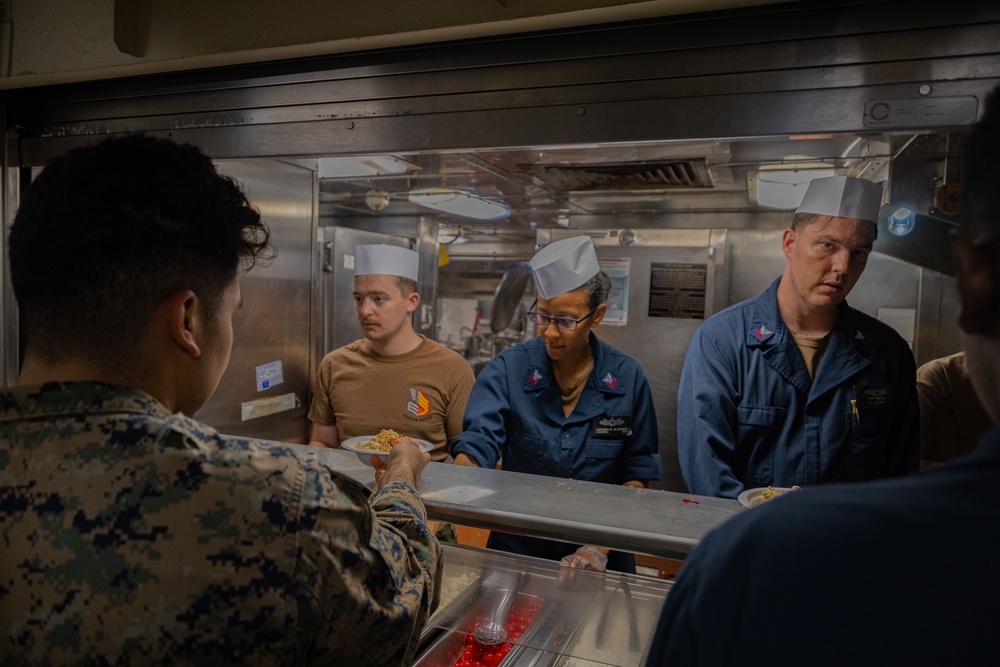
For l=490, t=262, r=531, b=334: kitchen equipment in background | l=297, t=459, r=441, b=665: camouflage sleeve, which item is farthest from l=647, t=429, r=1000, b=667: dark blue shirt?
l=490, t=262, r=531, b=334: kitchen equipment in background

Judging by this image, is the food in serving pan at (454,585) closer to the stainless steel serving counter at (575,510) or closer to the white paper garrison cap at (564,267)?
the stainless steel serving counter at (575,510)

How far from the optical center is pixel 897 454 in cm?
210

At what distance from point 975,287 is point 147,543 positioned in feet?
3.06

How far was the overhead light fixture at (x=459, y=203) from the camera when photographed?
480 cm

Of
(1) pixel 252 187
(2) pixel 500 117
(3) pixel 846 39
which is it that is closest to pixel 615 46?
(2) pixel 500 117

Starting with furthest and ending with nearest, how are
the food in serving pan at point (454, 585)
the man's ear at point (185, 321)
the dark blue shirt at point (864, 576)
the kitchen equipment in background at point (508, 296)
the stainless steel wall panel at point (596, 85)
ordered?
the kitchen equipment in background at point (508, 296) → the food in serving pan at point (454, 585) → the stainless steel wall panel at point (596, 85) → the man's ear at point (185, 321) → the dark blue shirt at point (864, 576)

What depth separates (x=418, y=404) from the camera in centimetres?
294

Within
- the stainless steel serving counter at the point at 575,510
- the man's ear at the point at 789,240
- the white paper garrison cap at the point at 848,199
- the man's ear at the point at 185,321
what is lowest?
the stainless steel serving counter at the point at 575,510

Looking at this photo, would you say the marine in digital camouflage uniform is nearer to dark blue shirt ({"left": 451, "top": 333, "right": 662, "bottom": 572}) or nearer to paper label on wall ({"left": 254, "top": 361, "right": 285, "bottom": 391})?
dark blue shirt ({"left": 451, "top": 333, "right": 662, "bottom": 572})

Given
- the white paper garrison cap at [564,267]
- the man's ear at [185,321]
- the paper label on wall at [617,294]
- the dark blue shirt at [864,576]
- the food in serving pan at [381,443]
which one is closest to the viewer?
the dark blue shirt at [864,576]

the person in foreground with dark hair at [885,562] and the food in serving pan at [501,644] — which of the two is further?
the food in serving pan at [501,644]

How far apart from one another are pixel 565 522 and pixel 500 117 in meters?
0.98

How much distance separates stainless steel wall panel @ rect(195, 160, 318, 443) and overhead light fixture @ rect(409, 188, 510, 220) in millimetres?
1500

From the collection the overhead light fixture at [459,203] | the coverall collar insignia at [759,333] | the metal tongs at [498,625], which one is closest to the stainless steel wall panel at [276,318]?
the overhead light fixture at [459,203]
